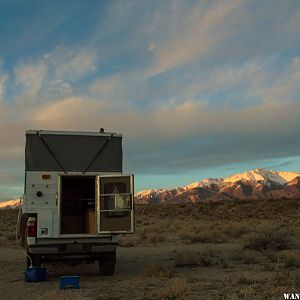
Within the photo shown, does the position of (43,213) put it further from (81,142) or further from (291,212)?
(291,212)

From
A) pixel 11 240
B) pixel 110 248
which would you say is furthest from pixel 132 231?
pixel 11 240

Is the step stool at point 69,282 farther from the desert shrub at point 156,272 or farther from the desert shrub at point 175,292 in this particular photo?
the desert shrub at point 156,272

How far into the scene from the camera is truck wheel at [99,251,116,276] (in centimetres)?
1273

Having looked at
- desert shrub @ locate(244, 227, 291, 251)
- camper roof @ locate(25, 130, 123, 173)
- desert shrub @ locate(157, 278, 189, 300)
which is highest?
camper roof @ locate(25, 130, 123, 173)

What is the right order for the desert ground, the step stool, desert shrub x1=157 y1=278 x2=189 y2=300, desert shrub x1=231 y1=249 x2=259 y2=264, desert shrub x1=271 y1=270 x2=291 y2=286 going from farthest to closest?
desert shrub x1=231 y1=249 x2=259 y2=264
the step stool
desert shrub x1=271 y1=270 x2=291 y2=286
the desert ground
desert shrub x1=157 y1=278 x2=189 y2=300

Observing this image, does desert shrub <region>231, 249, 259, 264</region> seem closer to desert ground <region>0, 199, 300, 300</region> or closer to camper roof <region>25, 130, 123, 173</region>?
desert ground <region>0, 199, 300, 300</region>

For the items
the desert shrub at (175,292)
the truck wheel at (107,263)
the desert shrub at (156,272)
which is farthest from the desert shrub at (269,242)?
the desert shrub at (175,292)

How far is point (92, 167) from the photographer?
13.0 metres

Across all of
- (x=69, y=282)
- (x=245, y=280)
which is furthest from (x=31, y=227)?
(x=245, y=280)

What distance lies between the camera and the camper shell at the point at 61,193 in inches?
484

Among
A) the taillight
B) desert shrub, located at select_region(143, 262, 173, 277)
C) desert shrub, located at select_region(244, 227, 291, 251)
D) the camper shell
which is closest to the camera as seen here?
the taillight

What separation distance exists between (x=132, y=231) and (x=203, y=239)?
44.6ft

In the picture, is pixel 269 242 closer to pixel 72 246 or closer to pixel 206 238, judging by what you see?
pixel 206 238

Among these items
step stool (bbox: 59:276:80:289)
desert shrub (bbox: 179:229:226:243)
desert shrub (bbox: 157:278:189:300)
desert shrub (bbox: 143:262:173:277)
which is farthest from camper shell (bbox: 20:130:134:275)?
desert shrub (bbox: 179:229:226:243)
